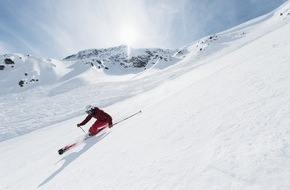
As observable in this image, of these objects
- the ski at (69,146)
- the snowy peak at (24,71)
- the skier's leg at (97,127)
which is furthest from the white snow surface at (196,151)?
the snowy peak at (24,71)

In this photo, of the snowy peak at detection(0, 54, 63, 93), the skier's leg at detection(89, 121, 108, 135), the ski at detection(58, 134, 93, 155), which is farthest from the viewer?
the snowy peak at detection(0, 54, 63, 93)

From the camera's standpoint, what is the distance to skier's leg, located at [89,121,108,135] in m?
9.57

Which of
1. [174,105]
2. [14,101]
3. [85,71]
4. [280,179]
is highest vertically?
[85,71]

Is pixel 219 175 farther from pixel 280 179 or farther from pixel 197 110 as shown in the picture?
pixel 197 110

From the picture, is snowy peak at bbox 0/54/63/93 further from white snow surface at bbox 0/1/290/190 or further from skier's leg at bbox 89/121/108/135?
skier's leg at bbox 89/121/108/135

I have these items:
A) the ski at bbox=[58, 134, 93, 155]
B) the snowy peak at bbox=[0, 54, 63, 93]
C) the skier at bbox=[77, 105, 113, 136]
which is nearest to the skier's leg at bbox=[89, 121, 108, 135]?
the skier at bbox=[77, 105, 113, 136]

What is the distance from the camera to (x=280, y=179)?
2785mm

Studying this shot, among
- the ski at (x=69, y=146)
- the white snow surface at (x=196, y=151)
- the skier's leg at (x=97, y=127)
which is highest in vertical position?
the skier's leg at (x=97, y=127)

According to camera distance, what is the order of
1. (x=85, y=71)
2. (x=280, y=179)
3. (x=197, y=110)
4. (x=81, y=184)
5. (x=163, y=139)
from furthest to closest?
(x=85, y=71) < (x=197, y=110) < (x=163, y=139) < (x=81, y=184) < (x=280, y=179)

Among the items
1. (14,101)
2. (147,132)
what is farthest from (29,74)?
(147,132)

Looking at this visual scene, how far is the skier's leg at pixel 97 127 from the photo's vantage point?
9.57m

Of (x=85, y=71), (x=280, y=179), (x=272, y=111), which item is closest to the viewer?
(x=280, y=179)

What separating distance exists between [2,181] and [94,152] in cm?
324

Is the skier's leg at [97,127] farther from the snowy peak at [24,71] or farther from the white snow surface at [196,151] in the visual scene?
the snowy peak at [24,71]
